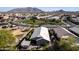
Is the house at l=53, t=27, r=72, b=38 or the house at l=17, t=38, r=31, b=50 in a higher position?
the house at l=53, t=27, r=72, b=38

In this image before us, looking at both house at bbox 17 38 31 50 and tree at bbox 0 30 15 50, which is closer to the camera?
house at bbox 17 38 31 50

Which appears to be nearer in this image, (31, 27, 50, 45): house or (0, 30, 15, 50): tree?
(31, 27, 50, 45): house

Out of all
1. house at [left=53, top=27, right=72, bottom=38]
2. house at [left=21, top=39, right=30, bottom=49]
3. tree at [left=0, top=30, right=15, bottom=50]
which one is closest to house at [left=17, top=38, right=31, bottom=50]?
house at [left=21, top=39, right=30, bottom=49]

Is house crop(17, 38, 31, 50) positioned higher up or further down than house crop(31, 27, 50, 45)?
further down

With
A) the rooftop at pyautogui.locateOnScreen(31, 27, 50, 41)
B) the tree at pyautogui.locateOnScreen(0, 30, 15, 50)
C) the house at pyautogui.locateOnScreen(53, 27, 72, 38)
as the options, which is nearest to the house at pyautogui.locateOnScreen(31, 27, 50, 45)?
the rooftop at pyautogui.locateOnScreen(31, 27, 50, 41)

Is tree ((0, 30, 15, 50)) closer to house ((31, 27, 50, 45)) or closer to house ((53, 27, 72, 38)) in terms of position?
house ((31, 27, 50, 45))

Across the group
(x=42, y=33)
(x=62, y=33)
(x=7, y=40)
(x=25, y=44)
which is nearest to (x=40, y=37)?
(x=42, y=33)

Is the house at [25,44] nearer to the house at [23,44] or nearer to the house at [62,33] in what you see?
the house at [23,44]

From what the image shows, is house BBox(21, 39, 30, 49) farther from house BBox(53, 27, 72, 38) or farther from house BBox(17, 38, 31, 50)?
house BBox(53, 27, 72, 38)
